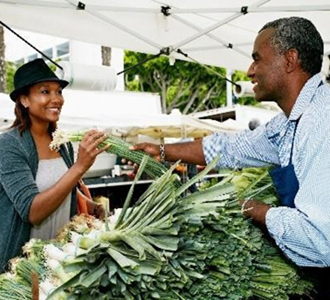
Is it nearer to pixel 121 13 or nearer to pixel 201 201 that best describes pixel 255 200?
pixel 201 201

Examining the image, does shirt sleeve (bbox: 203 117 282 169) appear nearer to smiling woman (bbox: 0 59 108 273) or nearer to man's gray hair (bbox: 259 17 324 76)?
man's gray hair (bbox: 259 17 324 76)

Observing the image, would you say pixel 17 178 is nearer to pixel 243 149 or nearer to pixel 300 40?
pixel 243 149

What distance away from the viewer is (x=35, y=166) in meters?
2.41

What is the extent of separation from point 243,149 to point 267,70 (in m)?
0.46

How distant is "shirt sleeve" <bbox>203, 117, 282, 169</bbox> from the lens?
2369 mm

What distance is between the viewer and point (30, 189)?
2232 mm

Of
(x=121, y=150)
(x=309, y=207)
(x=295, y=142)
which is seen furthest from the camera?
(x=121, y=150)

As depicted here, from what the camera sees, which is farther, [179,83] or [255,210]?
[179,83]

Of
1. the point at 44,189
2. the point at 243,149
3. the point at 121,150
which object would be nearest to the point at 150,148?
the point at 121,150

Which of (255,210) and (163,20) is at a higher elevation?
(163,20)

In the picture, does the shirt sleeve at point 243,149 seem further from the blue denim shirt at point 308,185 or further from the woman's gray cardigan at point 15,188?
the woman's gray cardigan at point 15,188

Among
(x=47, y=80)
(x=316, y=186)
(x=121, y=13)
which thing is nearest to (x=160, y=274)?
(x=316, y=186)

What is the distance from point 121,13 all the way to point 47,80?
185cm

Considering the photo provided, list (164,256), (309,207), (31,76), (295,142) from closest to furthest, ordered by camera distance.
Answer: (164,256), (309,207), (295,142), (31,76)
